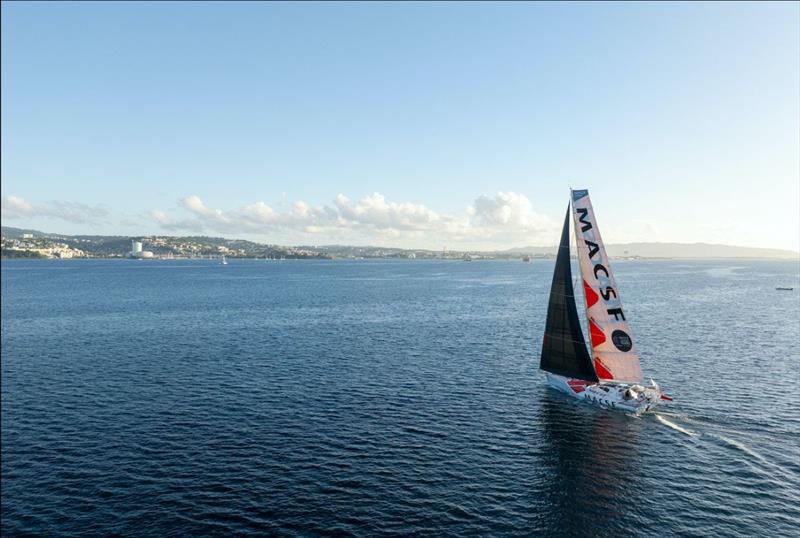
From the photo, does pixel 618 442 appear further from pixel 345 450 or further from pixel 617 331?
pixel 345 450

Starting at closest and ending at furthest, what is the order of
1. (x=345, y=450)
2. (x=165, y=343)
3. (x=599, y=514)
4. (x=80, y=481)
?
(x=599, y=514)
(x=80, y=481)
(x=345, y=450)
(x=165, y=343)

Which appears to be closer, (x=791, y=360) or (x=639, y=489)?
(x=639, y=489)

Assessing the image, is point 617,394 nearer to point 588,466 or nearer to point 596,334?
point 596,334

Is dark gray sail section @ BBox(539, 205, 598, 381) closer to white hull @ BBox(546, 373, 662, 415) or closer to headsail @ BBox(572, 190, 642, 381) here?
white hull @ BBox(546, 373, 662, 415)

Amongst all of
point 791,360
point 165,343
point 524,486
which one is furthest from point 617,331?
point 165,343

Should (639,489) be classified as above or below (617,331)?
below

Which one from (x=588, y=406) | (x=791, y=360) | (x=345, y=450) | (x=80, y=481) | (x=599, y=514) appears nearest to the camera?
(x=599, y=514)

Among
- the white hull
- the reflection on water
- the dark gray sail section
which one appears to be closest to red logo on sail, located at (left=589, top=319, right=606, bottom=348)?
the dark gray sail section

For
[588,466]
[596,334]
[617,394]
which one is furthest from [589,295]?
[588,466]
